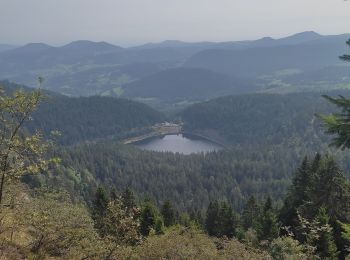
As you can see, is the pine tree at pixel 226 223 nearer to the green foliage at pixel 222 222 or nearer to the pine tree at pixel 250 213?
the green foliage at pixel 222 222

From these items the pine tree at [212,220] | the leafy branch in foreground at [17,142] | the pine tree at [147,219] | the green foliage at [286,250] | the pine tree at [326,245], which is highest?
the leafy branch in foreground at [17,142]

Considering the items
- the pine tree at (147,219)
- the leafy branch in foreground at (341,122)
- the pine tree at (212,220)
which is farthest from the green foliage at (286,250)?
the pine tree at (212,220)

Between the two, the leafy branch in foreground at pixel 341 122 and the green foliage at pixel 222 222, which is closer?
the leafy branch in foreground at pixel 341 122

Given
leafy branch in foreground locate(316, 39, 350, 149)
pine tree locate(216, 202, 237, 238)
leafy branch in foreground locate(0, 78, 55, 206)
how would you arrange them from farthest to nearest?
pine tree locate(216, 202, 237, 238), leafy branch in foreground locate(316, 39, 350, 149), leafy branch in foreground locate(0, 78, 55, 206)

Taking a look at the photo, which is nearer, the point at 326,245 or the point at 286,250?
the point at 286,250

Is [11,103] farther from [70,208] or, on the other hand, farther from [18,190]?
[70,208]

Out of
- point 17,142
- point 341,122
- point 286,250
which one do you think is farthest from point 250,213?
point 17,142

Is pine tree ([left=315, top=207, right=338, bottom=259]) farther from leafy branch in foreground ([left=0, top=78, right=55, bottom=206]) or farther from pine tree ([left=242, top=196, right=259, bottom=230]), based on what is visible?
pine tree ([left=242, top=196, right=259, bottom=230])

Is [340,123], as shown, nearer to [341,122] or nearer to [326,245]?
[341,122]

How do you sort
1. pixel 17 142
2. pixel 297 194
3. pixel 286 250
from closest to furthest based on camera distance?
pixel 17 142 → pixel 286 250 → pixel 297 194

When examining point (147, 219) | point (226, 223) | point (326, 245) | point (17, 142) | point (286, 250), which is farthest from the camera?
point (226, 223)

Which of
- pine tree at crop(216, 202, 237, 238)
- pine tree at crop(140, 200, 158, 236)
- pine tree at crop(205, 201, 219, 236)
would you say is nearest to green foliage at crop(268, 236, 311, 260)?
pine tree at crop(140, 200, 158, 236)

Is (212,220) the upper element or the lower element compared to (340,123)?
lower

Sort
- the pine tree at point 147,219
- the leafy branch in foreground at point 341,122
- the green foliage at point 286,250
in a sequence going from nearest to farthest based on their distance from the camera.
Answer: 1. the leafy branch in foreground at point 341,122
2. the green foliage at point 286,250
3. the pine tree at point 147,219
